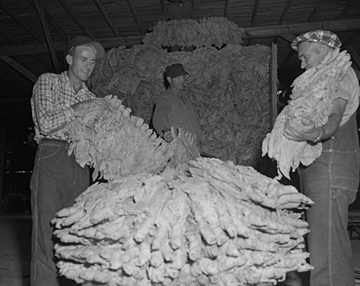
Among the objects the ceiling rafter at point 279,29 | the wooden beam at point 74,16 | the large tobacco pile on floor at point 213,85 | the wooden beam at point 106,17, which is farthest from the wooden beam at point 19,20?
the large tobacco pile on floor at point 213,85

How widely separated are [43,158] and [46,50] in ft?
15.5

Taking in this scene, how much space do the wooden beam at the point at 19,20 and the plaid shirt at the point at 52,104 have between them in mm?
3489

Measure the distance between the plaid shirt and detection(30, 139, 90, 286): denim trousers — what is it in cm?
10

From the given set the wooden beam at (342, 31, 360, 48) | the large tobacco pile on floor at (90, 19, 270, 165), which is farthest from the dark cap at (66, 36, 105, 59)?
the wooden beam at (342, 31, 360, 48)

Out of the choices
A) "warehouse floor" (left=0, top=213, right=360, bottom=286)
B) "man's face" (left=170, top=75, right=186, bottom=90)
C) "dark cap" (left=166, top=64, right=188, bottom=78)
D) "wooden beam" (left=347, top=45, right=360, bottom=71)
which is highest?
"wooden beam" (left=347, top=45, right=360, bottom=71)

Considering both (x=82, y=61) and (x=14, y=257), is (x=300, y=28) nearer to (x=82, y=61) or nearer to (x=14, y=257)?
(x=82, y=61)

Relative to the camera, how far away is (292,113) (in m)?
1.38

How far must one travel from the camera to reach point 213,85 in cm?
509

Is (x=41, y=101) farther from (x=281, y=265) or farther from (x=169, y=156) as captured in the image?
(x=281, y=265)

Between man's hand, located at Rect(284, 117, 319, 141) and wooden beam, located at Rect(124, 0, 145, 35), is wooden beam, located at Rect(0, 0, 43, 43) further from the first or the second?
man's hand, located at Rect(284, 117, 319, 141)

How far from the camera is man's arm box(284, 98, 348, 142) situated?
1.36 m

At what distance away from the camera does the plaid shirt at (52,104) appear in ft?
5.83

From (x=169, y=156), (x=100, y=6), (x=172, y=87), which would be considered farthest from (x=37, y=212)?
(x=100, y=6)

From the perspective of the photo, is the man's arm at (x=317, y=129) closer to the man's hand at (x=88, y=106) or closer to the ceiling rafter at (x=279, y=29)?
the man's hand at (x=88, y=106)
